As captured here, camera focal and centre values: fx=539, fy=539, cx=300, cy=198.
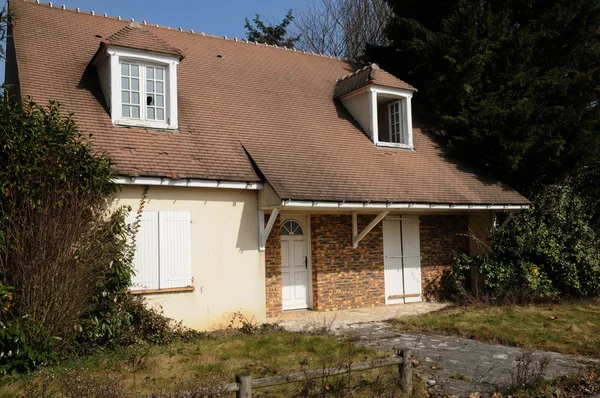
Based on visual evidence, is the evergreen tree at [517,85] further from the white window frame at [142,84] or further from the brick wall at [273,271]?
the white window frame at [142,84]

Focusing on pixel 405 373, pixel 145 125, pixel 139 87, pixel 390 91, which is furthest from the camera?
pixel 390 91

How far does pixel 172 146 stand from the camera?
10.6 m

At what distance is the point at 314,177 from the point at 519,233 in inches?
233

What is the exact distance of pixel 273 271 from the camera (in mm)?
11977

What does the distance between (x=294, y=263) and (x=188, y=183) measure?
365cm

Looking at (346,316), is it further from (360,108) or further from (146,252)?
(360,108)

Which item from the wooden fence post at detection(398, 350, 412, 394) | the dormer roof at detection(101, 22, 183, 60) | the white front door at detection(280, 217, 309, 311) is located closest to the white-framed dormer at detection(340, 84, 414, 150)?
the white front door at detection(280, 217, 309, 311)

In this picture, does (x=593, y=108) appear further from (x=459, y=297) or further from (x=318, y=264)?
(x=318, y=264)

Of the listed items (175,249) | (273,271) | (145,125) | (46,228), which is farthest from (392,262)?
(46,228)

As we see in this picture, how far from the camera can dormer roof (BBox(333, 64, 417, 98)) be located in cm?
1434

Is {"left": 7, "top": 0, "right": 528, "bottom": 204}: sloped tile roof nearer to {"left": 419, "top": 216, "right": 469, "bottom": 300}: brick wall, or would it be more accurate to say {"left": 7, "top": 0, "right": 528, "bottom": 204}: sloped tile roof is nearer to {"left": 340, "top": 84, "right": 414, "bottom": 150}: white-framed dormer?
{"left": 340, "top": 84, "right": 414, "bottom": 150}: white-framed dormer

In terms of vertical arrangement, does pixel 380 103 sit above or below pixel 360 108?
above

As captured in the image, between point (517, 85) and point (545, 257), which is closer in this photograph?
point (545, 257)

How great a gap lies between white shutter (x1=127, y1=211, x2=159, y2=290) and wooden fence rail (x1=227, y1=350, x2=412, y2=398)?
4680 mm
